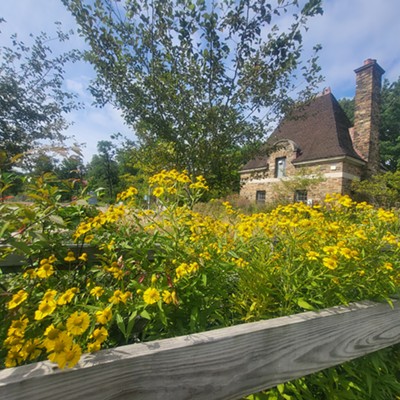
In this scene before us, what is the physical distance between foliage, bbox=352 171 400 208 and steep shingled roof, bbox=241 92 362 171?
1547mm

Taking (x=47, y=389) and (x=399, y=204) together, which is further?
(x=399, y=204)

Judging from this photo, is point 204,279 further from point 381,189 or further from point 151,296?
point 381,189

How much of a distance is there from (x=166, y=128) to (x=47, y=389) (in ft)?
12.3

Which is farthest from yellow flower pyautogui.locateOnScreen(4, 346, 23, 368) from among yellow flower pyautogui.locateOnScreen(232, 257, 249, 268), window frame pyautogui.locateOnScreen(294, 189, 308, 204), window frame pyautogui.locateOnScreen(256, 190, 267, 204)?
window frame pyautogui.locateOnScreen(256, 190, 267, 204)

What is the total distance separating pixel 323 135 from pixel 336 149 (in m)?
1.89

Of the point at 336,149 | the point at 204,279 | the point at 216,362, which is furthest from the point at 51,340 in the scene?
the point at 336,149

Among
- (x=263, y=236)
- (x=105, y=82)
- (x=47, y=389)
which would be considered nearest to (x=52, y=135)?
(x=105, y=82)

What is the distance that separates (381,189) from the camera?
1161 centimetres

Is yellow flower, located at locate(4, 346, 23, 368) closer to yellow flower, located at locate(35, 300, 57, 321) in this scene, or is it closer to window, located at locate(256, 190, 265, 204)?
yellow flower, located at locate(35, 300, 57, 321)

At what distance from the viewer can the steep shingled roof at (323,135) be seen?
1318 cm

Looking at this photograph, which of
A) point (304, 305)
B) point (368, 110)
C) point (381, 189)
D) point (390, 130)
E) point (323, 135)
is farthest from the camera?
point (390, 130)

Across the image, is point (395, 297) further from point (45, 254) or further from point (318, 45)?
point (318, 45)

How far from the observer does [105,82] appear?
401 cm

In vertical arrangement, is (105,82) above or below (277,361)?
above
